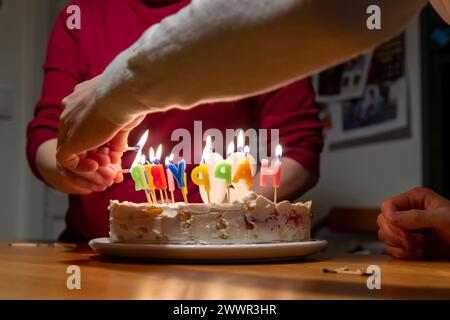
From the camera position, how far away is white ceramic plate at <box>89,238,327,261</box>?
31.7 inches

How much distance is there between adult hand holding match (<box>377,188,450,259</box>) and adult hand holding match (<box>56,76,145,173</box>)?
395mm

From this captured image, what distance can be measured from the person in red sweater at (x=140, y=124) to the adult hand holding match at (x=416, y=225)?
33cm

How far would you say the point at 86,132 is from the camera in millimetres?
755

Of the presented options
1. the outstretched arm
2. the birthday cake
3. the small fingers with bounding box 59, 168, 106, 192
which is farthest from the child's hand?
the outstretched arm

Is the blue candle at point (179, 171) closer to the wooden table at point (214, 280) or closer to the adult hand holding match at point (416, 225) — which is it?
the wooden table at point (214, 280)

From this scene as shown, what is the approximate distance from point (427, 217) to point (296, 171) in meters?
0.41

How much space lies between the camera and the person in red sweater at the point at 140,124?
4.27ft

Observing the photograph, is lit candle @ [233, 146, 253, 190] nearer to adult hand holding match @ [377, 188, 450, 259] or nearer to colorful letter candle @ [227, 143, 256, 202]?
colorful letter candle @ [227, 143, 256, 202]

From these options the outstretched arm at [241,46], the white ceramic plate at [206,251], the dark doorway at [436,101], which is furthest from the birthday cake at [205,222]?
the dark doorway at [436,101]

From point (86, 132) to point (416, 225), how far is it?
0.47 metres

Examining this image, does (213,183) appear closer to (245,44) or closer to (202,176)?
(202,176)

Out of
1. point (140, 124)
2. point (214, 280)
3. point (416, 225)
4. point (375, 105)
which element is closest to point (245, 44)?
point (214, 280)
